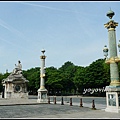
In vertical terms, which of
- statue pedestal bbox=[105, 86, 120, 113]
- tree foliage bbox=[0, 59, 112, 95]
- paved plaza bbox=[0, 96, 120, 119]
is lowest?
paved plaza bbox=[0, 96, 120, 119]

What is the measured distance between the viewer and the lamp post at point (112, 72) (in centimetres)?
1493

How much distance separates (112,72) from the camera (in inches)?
Answer: 633

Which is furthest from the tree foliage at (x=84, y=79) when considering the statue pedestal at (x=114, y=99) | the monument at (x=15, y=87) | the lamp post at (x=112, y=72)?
the statue pedestal at (x=114, y=99)

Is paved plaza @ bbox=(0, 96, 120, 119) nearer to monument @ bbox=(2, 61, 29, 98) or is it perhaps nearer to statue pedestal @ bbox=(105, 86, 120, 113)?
statue pedestal @ bbox=(105, 86, 120, 113)

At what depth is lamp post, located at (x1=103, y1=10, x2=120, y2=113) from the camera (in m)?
14.9

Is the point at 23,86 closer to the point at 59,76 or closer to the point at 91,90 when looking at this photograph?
the point at 91,90

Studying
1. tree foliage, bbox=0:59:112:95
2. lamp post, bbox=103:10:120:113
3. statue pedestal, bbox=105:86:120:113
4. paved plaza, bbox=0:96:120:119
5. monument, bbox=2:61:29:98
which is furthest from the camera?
tree foliage, bbox=0:59:112:95

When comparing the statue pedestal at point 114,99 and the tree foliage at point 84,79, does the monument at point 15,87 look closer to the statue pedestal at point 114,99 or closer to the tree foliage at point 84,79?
the tree foliage at point 84,79

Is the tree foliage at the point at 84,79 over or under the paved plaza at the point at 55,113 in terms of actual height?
over

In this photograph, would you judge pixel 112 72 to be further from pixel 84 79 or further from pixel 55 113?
pixel 84 79

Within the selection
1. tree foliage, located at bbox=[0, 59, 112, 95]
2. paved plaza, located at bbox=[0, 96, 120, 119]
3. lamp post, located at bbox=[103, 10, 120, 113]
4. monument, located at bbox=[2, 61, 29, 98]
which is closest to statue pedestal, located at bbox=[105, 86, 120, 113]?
lamp post, located at bbox=[103, 10, 120, 113]

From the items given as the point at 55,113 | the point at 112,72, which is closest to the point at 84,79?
the point at 112,72

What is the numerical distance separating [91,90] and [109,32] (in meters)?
42.9

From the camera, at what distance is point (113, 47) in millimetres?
16250
